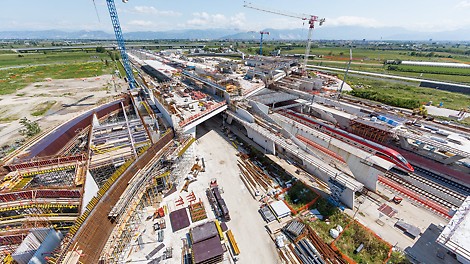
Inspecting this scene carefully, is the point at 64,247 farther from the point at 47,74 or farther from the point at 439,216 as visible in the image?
the point at 47,74

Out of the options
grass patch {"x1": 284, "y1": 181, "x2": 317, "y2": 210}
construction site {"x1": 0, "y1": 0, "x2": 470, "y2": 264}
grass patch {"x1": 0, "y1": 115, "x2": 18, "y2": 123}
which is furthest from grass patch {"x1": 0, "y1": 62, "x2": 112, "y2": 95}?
grass patch {"x1": 284, "y1": 181, "x2": 317, "y2": 210}

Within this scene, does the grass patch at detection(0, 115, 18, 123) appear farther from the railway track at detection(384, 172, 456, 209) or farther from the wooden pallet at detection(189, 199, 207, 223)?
the railway track at detection(384, 172, 456, 209)

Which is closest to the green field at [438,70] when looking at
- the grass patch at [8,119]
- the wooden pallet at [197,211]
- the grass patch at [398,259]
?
the grass patch at [398,259]

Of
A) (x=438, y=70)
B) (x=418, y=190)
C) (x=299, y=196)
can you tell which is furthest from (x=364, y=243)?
(x=438, y=70)

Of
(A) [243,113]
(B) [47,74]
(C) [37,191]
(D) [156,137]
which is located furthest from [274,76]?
(B) [47,74]

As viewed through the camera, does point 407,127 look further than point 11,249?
Yes

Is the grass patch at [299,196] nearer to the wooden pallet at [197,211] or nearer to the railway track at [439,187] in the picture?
A: the wooden pallet at [197,211]

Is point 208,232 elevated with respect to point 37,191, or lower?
lower
